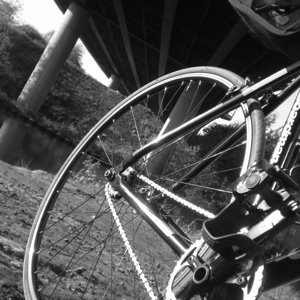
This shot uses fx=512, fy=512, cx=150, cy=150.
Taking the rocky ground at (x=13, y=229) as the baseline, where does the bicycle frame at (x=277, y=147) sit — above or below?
above

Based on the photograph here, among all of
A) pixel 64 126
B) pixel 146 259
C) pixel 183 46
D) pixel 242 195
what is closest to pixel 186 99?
pixel 183 46

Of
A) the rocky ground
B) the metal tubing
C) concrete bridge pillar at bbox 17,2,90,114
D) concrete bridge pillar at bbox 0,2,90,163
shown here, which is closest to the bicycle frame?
the metal tubing

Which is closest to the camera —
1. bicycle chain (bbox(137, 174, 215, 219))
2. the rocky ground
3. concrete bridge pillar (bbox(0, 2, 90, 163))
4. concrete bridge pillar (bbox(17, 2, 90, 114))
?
bicycle chain (bbox(137, 174, 215, 219))

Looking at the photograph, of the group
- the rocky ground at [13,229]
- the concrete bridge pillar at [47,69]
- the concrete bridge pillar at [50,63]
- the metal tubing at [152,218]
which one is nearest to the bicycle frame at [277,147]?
the metal tubing at [152,218]

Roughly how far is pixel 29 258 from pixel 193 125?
97cm

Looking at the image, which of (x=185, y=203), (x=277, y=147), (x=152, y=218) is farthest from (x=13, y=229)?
(x=277, y=147)

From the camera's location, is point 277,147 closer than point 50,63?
Yes

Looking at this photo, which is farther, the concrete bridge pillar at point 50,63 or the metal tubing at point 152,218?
the concrete bridge pillar at point 50,63

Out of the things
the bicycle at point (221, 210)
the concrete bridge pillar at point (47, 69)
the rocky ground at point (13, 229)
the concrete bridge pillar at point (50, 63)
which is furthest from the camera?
the concrete bridge pillar at point (50, 63)

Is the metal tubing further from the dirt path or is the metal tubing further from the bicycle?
the dirt path

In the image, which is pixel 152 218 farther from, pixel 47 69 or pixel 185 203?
pixel 47 69

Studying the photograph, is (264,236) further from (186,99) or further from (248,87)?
(186,99)

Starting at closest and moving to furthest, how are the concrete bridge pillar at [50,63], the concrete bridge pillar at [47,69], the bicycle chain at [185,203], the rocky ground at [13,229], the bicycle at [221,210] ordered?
the bicycle at [221,210]
the bicycle chain at [185,203]
the rocky ground at [13,229]
the concrete bridge pillar at [47,69]
the concrete bridge pillar at [50,63]

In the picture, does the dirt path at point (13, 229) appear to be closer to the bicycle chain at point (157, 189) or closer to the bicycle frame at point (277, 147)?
the bicycle chain at point (157, 189)
